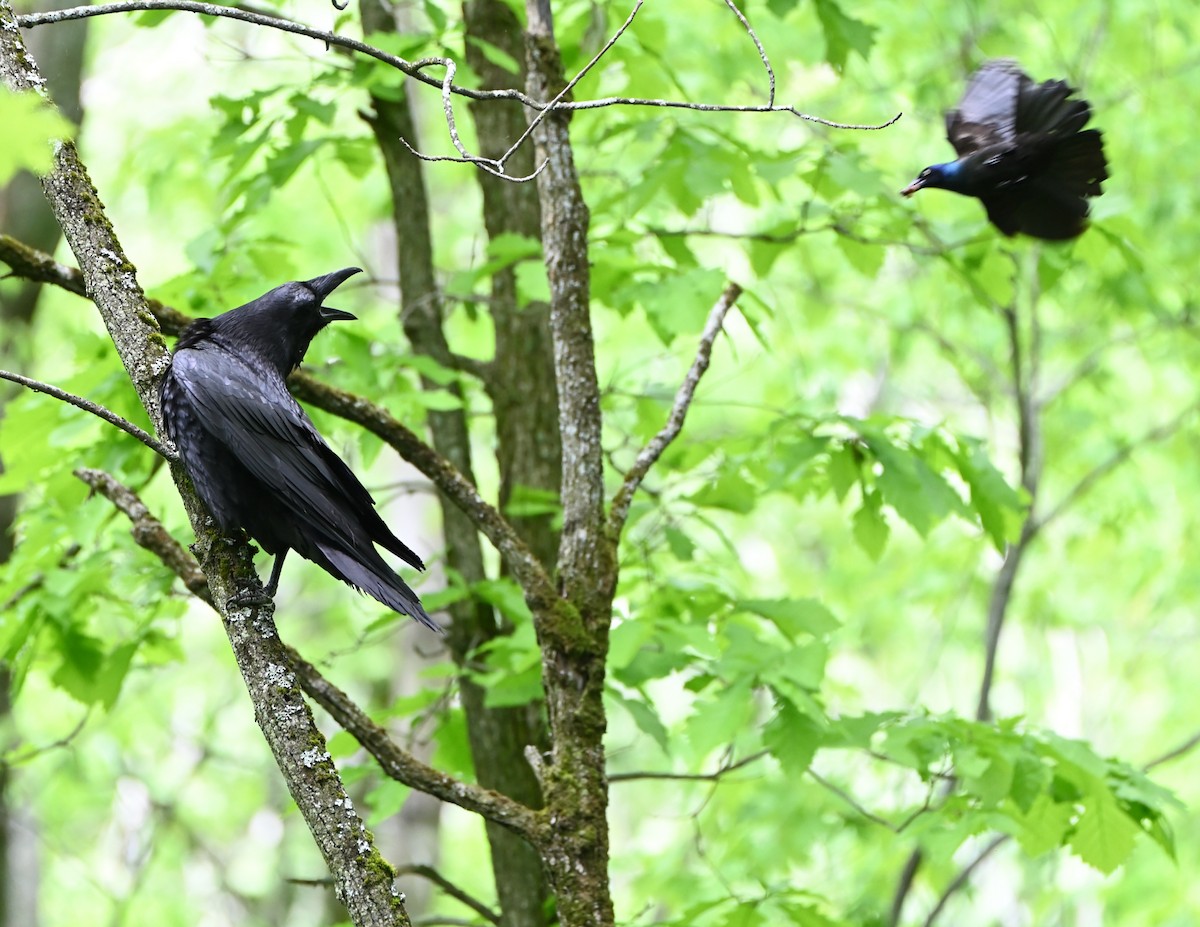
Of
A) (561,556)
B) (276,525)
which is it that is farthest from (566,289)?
(276,525)

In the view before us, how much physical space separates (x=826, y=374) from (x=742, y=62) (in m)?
3.27

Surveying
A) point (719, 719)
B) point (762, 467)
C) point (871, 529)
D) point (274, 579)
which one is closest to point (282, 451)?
point (274, 579)

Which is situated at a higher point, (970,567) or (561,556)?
(970,567)

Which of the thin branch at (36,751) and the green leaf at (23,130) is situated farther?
the thin branch at (36,751)

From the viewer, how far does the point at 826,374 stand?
30.5 ft

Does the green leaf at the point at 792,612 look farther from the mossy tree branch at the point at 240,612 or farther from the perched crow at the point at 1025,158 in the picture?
the mossy tree branch at the point at 240,612

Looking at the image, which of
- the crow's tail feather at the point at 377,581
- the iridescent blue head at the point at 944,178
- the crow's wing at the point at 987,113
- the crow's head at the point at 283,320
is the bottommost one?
the crow's tail feather at the point at 377,581

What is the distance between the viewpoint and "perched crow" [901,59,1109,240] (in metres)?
2.71

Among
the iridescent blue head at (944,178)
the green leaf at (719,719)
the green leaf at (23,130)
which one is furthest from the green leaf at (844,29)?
the green leaf at (23,130)

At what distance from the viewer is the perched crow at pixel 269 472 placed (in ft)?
7.86

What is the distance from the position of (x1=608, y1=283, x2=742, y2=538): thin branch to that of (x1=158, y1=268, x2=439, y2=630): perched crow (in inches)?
22.8

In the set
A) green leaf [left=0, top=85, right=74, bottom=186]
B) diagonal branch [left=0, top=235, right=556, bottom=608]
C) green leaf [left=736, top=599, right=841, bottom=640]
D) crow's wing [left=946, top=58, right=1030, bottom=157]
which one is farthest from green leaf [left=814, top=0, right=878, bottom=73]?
green leaf [left=0, top=85, right=74, bottom=186]

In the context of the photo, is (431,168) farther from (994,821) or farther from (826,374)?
(994,821)

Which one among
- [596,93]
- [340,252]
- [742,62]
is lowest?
[596,93]
